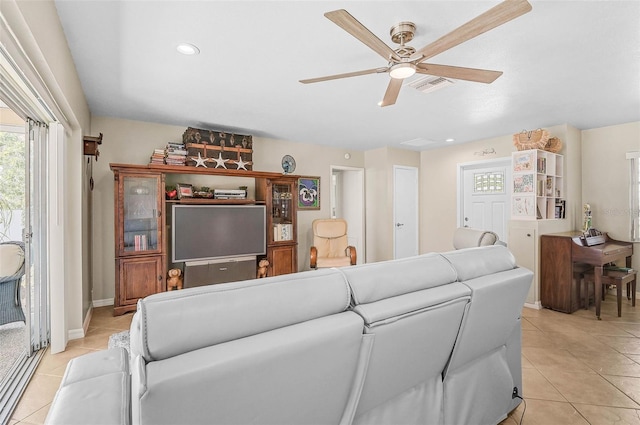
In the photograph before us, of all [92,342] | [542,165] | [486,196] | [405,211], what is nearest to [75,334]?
Answer: [92,342]

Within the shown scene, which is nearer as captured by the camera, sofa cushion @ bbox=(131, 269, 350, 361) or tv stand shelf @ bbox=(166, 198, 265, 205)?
sofa cushion @ bbox=(131, 269, 350, 361)

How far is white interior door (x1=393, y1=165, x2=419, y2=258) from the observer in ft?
18.6

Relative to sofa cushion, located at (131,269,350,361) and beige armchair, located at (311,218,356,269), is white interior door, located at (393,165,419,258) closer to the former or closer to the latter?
beige armchair, located at (311,218,356,269)

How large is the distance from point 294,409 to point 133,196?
349 centimetres

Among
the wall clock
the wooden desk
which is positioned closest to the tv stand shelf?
the wall clock

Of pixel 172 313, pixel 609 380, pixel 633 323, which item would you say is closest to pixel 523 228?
pixel 633 323

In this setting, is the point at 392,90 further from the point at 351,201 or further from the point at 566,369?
the point at 351,201

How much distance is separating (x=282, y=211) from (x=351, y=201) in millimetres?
1861

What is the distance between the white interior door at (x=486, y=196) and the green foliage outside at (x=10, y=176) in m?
5.49

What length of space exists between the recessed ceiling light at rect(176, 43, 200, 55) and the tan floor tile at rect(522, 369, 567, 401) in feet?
10.5

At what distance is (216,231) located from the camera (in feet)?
13.4

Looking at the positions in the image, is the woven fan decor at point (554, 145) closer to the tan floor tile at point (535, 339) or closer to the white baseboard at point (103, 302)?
the tan floor tile at point (535, 339)

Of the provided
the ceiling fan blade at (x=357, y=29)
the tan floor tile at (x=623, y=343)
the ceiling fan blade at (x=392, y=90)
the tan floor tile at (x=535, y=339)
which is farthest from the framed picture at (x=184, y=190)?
the tan floor tile at (x=623, y=343)

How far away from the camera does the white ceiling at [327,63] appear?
179cm
